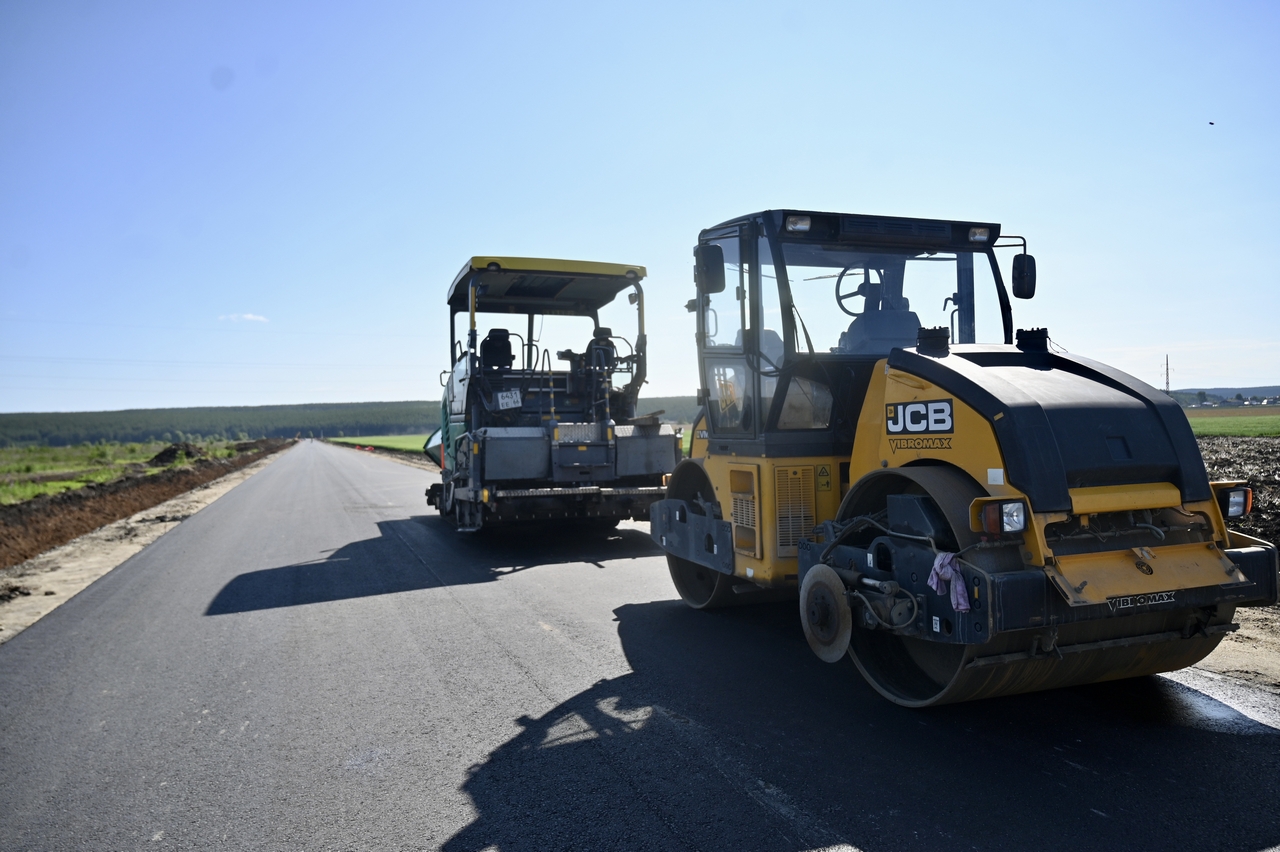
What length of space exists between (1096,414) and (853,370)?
5.34 feet

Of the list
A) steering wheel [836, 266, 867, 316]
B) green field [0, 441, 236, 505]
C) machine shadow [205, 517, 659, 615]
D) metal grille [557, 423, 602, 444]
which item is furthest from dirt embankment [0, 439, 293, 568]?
steering wheel [836, 266, 867, 316]

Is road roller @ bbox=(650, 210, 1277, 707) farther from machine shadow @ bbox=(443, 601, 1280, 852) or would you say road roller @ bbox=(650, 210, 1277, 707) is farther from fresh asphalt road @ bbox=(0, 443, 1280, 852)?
fresh asphalt road @ bbox=(0, 443, 1280, 852)

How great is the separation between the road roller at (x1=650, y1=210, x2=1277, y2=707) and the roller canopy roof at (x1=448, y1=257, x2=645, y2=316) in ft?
17.1

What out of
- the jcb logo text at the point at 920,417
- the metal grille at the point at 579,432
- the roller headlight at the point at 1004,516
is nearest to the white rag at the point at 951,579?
the roller headlight at the point at 1004,516

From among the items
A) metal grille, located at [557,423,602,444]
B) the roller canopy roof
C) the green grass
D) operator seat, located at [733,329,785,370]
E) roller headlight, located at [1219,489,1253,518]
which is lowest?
the green grass

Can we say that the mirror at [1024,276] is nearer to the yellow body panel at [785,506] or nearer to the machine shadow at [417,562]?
the yellow body panel at [785,506]

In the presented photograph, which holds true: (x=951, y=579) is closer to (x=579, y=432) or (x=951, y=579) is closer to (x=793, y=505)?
(x=793, y=505)

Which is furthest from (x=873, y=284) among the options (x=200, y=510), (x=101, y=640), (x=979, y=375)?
(x=200, y=510)

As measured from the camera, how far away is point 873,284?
5.50 meters

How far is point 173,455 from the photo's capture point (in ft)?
153

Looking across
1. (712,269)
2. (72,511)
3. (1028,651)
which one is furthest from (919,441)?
(72,511)

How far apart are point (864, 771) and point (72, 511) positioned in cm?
2047

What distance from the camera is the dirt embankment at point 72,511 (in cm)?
1376

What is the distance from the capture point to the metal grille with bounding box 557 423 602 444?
10.9 meters
